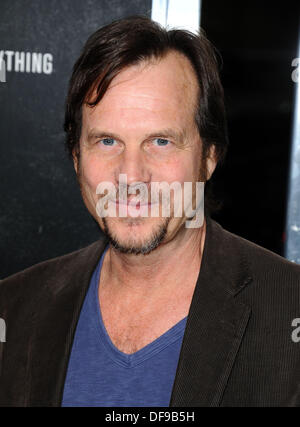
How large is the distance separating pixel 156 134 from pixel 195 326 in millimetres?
546

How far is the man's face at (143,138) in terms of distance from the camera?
179cm

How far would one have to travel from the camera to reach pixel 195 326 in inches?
68.6

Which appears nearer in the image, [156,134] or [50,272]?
[156,134]

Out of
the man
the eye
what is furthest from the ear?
the eye

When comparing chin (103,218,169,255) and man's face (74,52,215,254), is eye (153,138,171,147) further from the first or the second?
chin (103,218,169,255)

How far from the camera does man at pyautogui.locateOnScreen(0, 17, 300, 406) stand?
5.62 ft

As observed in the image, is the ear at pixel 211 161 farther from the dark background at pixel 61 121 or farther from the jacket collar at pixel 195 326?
the dark background at pixel 61 121

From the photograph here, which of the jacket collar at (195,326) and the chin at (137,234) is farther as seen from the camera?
the chin at (137,234)

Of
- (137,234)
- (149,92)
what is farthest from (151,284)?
(149,92)

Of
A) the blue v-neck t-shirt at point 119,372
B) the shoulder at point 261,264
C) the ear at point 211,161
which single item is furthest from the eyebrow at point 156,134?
the blue v-neck t-shirt at point 119,372

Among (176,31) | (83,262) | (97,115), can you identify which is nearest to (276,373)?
(83,262)

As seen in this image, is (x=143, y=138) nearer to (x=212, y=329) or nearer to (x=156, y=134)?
(x=156, y=134)

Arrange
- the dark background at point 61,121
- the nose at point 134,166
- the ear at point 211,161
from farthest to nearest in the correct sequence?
the dark background at point 61,121 < the ear at point 211,161 < the nose at point 134,166

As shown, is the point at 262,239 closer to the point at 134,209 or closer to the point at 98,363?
the point at 134,209
